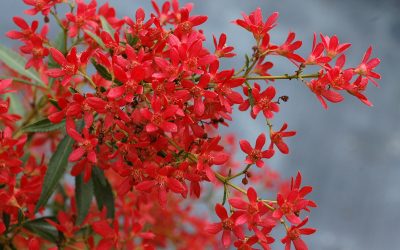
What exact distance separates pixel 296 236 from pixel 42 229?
104 centimetres

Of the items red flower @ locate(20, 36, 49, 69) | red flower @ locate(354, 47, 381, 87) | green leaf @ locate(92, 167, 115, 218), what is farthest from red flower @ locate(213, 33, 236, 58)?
green leaf @ locate(92, 167, 115, 218)

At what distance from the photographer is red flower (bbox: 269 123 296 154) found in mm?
1699

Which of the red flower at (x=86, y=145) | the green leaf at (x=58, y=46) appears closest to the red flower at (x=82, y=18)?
the green leaf at (x=58, y=46)

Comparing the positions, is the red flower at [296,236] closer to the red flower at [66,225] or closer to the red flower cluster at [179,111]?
the red flower cluster at [179,111]

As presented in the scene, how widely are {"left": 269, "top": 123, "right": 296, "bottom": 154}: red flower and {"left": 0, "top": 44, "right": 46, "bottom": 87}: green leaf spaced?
1.09 meters

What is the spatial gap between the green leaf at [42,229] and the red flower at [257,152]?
2.91 feet

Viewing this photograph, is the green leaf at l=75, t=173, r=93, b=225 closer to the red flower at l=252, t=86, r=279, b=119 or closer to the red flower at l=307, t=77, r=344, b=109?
the red flower at l=252, t=86, r=279, b=119

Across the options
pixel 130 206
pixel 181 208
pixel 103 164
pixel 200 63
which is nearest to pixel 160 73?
pixel 200 63

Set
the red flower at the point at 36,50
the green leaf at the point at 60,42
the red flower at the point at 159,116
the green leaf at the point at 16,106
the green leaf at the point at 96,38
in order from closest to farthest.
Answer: the red flower at the point at 159,116
the green leaf at the point at 96,38
the red flower at the point at 36,50
the green leaf at the point at 60,42
the green leaf at the point at 16,106

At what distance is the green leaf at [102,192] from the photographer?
220cm

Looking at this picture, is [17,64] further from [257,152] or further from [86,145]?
[257,152]

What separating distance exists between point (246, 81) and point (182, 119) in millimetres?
238

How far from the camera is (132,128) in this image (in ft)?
5.40

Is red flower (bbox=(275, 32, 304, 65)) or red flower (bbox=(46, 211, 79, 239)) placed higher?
red flower (bbox=(275, 32, 304, 65))
